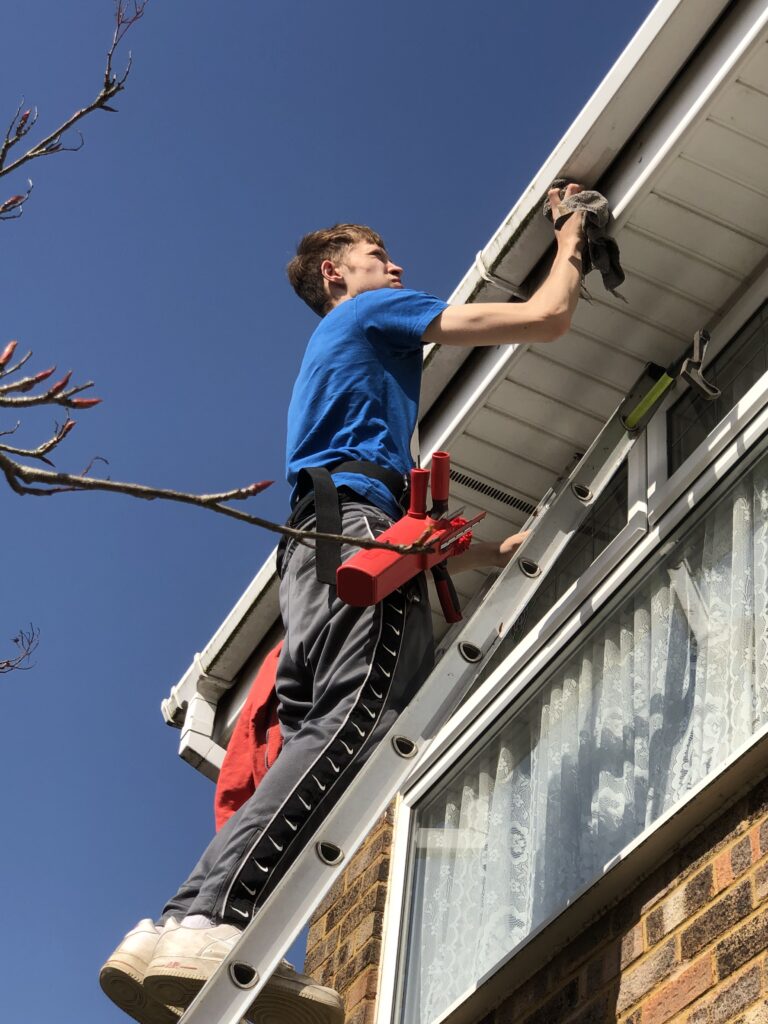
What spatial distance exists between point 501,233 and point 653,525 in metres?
0.95

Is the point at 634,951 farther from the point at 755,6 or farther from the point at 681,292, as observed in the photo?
the point at 755,6

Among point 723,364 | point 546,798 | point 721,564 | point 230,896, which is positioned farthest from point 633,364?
point 230,896

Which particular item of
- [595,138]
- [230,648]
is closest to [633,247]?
[595,138]

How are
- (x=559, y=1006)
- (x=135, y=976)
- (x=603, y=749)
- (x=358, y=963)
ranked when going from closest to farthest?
(x=135, y=976)
(x=559, y=1006)
(x=603, y=749)
(x=358, y=963)

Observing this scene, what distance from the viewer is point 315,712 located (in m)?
3.51

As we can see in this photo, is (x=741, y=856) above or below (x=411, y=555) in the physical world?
below

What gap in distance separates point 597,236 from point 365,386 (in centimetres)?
79

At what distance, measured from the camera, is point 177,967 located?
312 centimetres

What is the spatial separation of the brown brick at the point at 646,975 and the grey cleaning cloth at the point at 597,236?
180 cm

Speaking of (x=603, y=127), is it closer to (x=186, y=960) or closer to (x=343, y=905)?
(x=186, y=960)

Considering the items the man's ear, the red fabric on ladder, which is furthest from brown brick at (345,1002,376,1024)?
the man's ear

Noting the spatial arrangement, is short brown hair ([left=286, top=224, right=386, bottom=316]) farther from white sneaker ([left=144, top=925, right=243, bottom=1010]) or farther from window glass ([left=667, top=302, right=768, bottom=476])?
white sneaker ([left=144, top=925, right=243, bottom=1010])

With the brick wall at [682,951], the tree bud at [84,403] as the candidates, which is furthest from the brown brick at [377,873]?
the tree bud at [84,403]

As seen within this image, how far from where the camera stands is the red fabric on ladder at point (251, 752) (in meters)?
4.00
